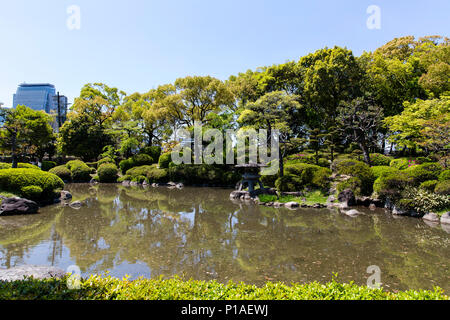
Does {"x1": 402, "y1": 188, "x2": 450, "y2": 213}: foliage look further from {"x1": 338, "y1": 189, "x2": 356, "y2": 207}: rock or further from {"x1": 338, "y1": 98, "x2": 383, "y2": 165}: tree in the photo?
{"x1": 338, "y1": 98, "x2": 383, "y2": 165}: tree

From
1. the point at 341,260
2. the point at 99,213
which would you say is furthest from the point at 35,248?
the point at 341,260

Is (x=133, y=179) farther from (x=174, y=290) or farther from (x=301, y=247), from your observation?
(x=174, y=290)

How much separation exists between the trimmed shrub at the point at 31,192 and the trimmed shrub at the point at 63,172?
37.5ft

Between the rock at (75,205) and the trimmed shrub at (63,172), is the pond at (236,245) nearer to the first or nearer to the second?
the rock at (75,205)

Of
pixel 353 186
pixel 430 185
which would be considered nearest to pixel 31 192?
pixel 353 186

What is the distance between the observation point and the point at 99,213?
31.3ft

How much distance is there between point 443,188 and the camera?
336 inches

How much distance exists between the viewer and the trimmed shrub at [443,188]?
8477 millimetres

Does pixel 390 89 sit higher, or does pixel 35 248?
pixel 390 89

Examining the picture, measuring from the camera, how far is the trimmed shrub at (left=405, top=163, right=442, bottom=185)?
9.48 metres

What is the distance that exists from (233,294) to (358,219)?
26.0 feet

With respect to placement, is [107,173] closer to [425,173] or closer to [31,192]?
[31,192]
